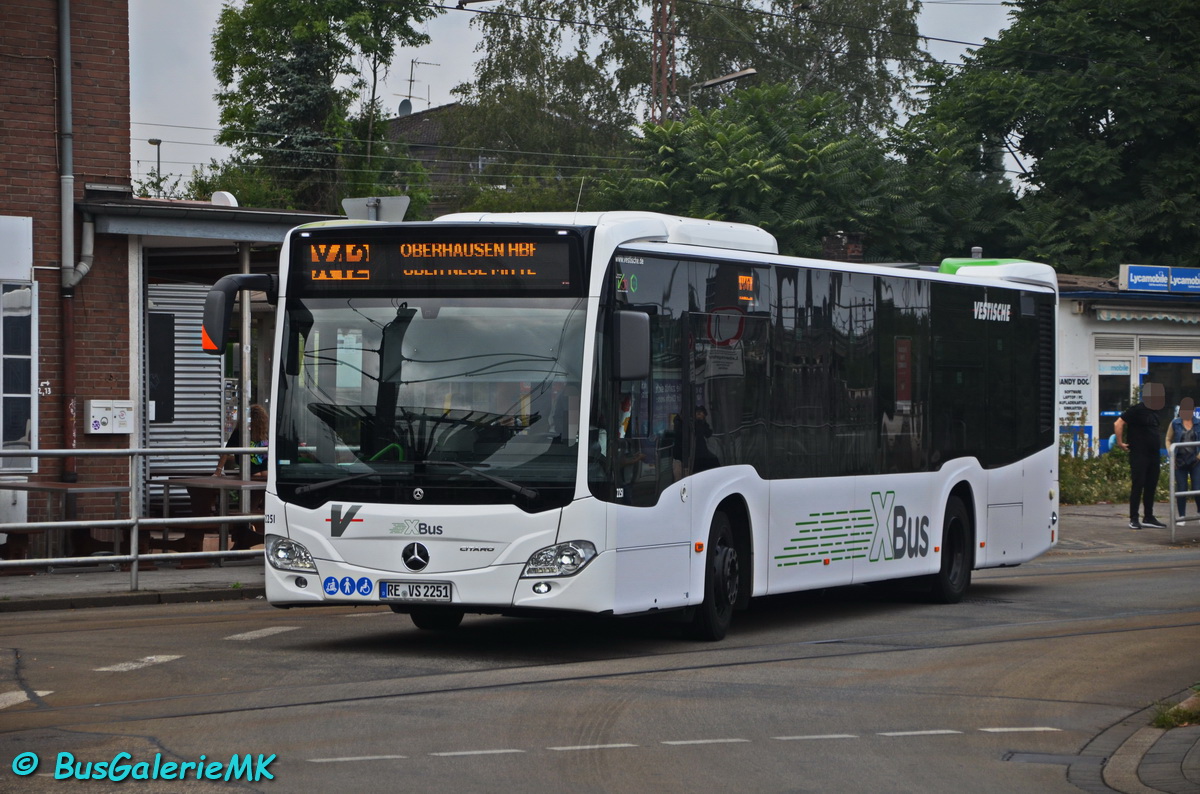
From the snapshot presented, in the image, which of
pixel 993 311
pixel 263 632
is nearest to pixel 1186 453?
pixel 993 311

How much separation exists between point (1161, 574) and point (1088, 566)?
1.27 m

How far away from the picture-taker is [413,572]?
35.5 ft

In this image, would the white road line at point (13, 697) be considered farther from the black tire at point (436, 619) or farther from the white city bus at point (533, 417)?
the black tire at point (436, 619)

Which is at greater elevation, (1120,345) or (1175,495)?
(1120,345)

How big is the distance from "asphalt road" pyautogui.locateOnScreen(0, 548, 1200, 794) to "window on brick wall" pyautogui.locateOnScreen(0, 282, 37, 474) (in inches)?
156

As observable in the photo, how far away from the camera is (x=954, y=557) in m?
15.4

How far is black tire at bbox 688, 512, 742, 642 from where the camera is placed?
38.8 ft

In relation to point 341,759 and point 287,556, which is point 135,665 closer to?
point 287,556

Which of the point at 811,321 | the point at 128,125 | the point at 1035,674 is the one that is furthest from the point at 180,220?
the point at 1035,674

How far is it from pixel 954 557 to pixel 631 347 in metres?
5.79

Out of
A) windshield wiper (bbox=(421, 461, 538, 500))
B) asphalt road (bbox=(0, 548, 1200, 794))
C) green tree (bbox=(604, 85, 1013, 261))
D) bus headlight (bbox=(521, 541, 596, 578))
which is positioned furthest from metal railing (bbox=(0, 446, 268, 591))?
green tree (bbox=(604, 85, 1013, 261))

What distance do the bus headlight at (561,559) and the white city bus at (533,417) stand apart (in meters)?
0.01

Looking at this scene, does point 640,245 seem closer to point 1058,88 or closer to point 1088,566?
point 1088,566

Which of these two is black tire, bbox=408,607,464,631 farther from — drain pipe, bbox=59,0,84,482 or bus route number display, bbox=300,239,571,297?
drain pipe, bbox=59,0,84,482
